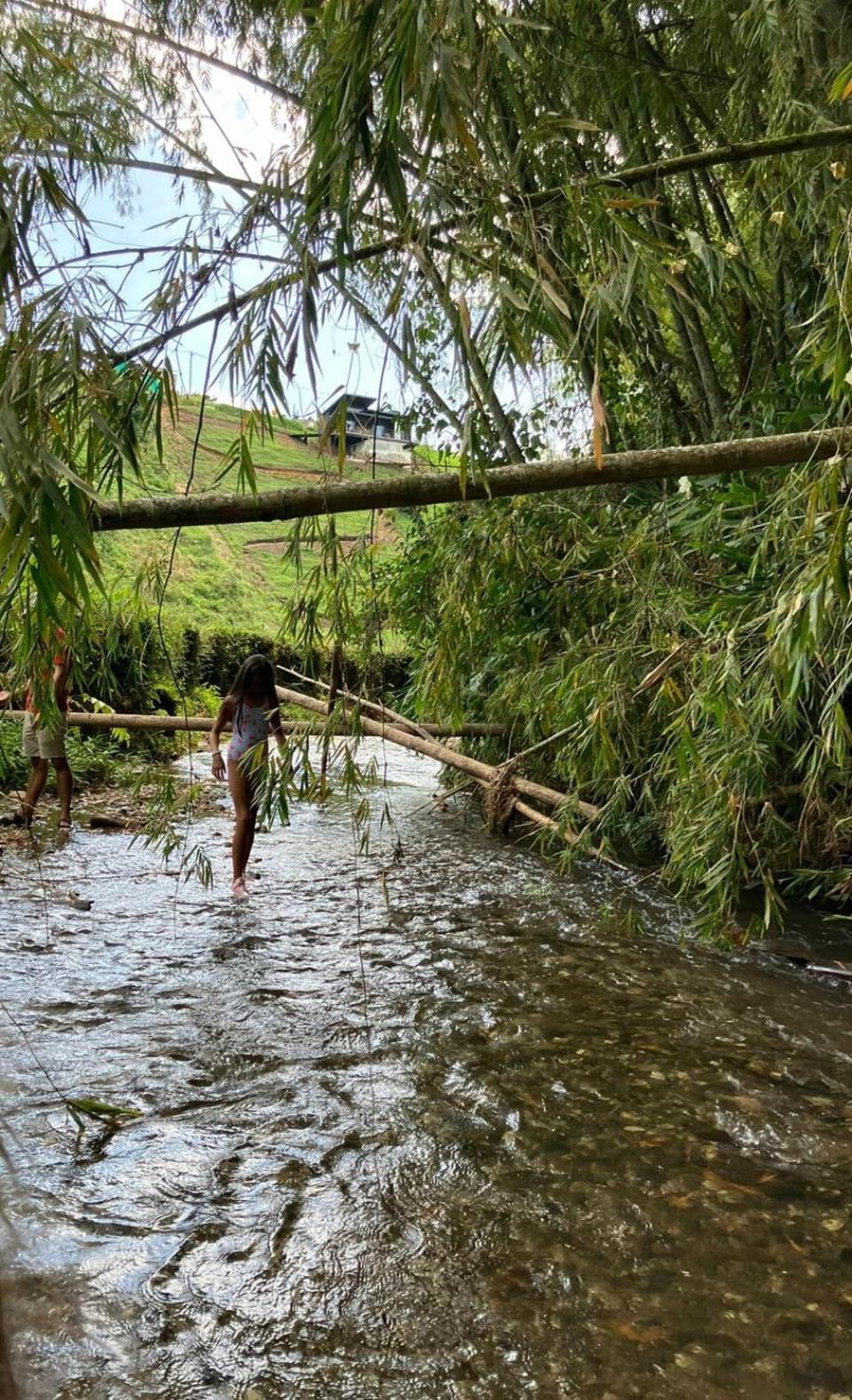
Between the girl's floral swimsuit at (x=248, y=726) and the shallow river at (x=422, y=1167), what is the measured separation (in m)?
1.04

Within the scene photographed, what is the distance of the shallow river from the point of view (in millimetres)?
1922

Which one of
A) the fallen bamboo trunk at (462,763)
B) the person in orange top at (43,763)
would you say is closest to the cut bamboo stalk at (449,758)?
the fallen bamboo trunk at (462,763)

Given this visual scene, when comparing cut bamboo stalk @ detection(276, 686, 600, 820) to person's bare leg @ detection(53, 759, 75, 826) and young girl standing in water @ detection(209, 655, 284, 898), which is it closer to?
young girl standing in water @ detection(209, 655, 284, 898)

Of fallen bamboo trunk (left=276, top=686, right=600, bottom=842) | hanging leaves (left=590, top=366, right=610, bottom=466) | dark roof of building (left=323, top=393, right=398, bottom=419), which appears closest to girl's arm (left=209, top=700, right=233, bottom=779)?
fallen bamboo trunk (left=276, top=686, right=600, bottom=842)

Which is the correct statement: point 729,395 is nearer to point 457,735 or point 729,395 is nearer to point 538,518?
point 538,518

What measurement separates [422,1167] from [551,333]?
7.39 feet

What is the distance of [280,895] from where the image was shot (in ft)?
18.3

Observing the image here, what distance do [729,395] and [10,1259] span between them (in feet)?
19.0

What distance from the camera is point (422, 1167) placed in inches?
103

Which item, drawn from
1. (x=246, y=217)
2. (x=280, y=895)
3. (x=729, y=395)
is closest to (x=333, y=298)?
(x=246, y=217)

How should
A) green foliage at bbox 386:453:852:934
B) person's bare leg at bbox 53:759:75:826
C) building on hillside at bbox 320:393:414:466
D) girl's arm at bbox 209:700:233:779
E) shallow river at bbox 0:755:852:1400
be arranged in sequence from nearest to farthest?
1. shallow river at bbox 0:755:852:1400
2. building on hillside at bbox 320:393:414:466
3. green foliage at bbox 386:453:852:934
4. girl's arm at bbox 209:700:233:779
5. person's bare leg at bbox 53:759:75:826

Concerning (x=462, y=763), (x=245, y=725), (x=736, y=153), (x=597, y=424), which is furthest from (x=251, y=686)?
(x=597, y=424)

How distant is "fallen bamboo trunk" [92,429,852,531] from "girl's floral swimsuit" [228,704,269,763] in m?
3.14

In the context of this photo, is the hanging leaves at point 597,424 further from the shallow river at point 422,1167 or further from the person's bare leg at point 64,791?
the person's bare leg at point 64,791
